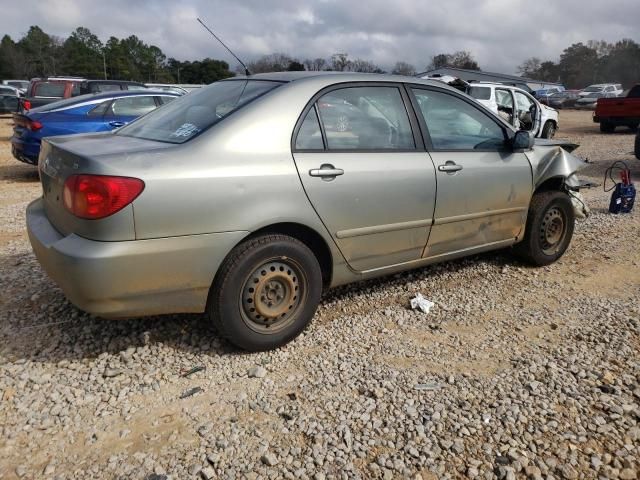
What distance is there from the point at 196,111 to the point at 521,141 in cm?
253

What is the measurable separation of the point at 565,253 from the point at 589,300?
1.24 metres

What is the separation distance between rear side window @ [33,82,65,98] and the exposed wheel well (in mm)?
14859

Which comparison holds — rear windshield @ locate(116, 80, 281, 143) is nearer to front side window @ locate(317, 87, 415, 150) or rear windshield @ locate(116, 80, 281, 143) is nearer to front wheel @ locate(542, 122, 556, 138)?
front side window @ locate(317, 87, 415, 150)

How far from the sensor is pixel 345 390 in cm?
285

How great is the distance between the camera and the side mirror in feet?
13.6

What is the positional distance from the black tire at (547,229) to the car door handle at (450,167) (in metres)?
1.16

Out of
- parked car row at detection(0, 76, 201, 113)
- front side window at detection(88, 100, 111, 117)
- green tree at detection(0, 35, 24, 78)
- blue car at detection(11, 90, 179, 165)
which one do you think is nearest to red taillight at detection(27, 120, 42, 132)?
blue car at detection(11, 90, 179, 165)

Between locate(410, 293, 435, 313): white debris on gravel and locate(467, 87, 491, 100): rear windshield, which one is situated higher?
locate(467, 87, 491, 100): rear windshield

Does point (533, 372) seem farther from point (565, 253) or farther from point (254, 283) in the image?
point (565, 253)

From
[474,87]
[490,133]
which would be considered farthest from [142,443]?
[474,87]

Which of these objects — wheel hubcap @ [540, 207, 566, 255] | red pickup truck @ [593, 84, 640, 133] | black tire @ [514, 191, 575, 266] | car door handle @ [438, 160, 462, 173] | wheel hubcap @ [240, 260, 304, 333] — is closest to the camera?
wheel hubcap @ [240, 260, 304, 333]

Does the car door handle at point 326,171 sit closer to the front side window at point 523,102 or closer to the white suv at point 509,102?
the white suv at point 509,102

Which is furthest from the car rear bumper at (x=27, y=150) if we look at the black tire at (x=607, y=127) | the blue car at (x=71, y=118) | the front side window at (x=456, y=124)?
the black tire at (x=607, y=127)

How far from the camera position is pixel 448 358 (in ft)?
10.5
